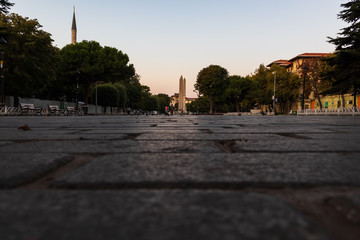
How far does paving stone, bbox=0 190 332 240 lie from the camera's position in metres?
0.52

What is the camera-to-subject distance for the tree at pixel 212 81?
2034 inches

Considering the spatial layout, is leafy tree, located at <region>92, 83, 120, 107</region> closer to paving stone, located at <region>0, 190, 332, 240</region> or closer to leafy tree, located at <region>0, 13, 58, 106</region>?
leafy tree, located at <region>0, 13, 58, 106</region>

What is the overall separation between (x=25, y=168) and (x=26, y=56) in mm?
28188

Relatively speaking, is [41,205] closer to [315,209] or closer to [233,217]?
[233,217]

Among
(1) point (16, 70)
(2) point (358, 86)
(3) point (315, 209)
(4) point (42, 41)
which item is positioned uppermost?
(4) point (42, 41)

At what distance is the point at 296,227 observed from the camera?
21.9 inches

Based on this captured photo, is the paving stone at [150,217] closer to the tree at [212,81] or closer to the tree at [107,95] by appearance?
the tree at [107,95]

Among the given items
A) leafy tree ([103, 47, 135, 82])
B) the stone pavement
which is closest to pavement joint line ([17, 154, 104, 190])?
the stone pavement

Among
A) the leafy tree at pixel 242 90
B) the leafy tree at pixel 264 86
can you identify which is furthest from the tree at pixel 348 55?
the leafy tree at pixel 264 86

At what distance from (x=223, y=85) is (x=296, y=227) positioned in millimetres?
53075

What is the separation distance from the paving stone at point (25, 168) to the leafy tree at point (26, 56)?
26.1 metres

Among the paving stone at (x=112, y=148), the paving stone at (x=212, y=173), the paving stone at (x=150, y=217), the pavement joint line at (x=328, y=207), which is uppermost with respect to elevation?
the paving stone at (x=150, y=217)

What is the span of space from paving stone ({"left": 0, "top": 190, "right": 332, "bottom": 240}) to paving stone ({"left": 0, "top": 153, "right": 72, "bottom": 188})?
223 mm

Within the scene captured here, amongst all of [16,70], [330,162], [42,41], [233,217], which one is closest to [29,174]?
[233,217]
